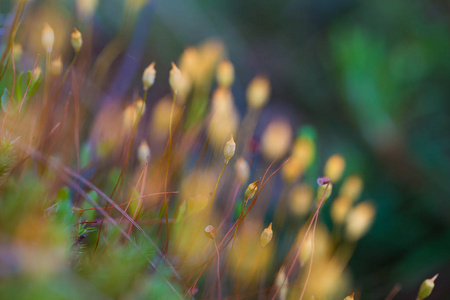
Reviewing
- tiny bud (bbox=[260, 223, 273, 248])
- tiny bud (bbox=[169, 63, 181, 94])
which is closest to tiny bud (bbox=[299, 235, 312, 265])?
tiny bud (bbox=[260, 223, 273, 248])

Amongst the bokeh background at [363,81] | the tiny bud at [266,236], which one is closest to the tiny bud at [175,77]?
the tiny bud at [266,236]

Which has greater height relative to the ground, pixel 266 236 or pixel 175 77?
pixel 175 77

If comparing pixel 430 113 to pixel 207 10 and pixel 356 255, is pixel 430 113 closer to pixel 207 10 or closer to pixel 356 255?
pixel 356 255

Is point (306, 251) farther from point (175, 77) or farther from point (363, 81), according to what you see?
point (363, 81)

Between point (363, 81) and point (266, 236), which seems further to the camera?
point (363, 81)

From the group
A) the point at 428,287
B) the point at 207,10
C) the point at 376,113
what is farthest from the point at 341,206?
the point at 207,10

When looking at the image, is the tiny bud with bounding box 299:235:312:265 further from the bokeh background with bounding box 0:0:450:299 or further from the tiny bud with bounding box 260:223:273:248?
the bokeh background with bounding box 0:0:450:299

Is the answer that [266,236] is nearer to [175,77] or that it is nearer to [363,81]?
[175,77]

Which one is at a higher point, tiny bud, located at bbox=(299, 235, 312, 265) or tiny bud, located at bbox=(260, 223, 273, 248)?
tiny bud, located at bbox=(260, 223, 273, 248)

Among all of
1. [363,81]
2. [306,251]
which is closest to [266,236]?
[306,251]
